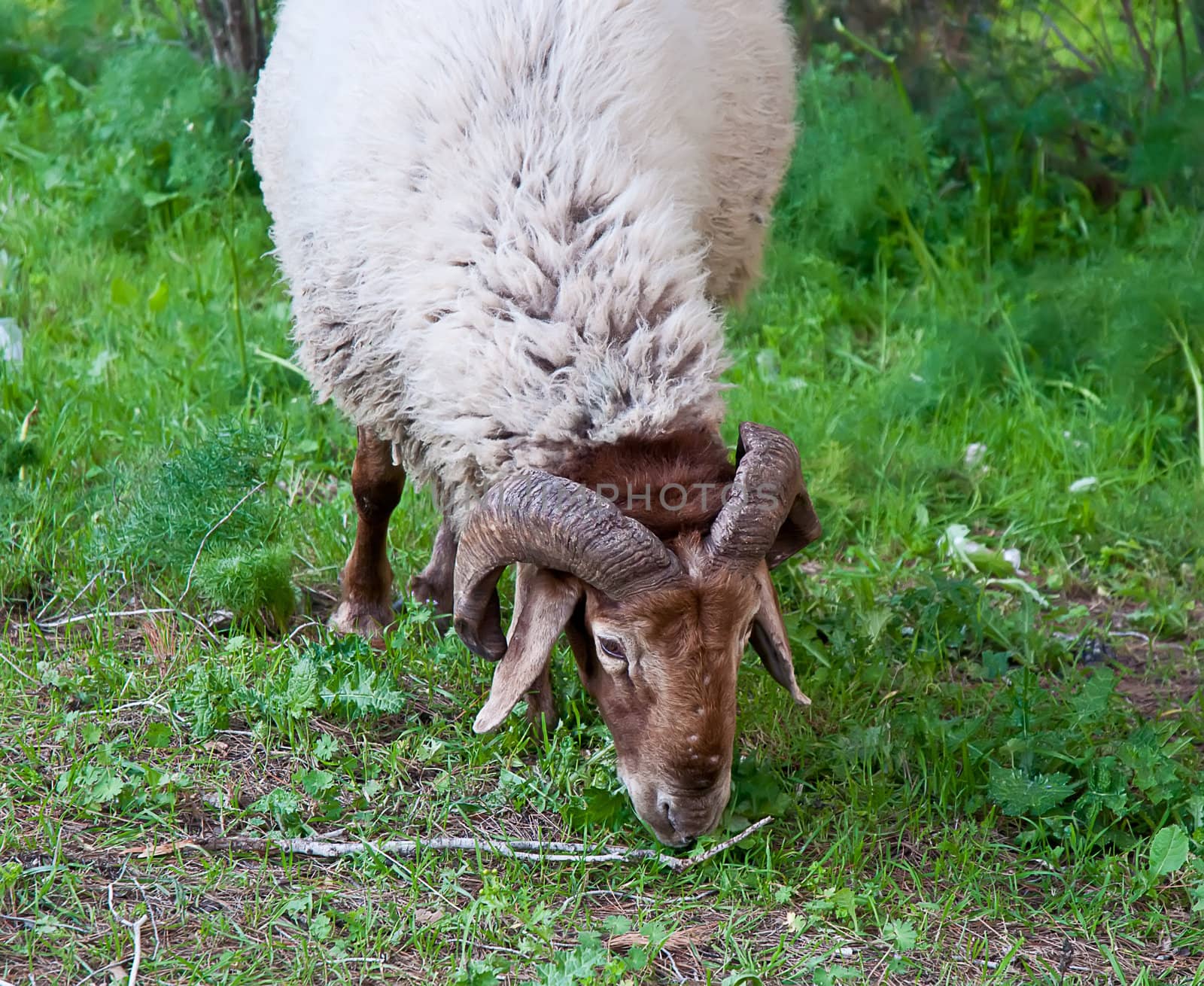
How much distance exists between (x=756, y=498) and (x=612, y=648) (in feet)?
1.53

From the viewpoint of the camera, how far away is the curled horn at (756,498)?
3.02 meters

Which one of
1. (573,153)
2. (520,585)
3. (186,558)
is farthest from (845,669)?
(186,558)

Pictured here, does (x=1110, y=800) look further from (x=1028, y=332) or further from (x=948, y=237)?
(x=948, y=237)

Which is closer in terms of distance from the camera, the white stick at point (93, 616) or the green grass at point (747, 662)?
the green grass at point (747, 662)

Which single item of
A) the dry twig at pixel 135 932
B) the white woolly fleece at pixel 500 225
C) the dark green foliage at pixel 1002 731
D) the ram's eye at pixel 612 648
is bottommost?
the dark green foliage at pixel 1002 731

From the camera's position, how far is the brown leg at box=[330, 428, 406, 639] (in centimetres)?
422

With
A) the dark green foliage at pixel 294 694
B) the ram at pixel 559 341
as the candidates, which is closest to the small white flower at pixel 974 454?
the ram at pixel 559 341

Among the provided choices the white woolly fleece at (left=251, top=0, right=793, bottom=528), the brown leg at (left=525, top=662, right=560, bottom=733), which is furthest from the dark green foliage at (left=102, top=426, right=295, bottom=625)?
the brown leg at (left=525, top=662, right=560, bottom=733)

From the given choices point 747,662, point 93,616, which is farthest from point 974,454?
point 93,616

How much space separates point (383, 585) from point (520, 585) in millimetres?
1188

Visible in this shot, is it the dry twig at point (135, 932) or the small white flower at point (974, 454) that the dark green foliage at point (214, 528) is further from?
the small white flower at point (974, 454)

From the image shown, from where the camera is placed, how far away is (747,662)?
162 inches

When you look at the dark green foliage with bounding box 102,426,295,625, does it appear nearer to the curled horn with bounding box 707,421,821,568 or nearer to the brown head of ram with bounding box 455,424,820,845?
the brown head of ram with bounding box 455,424,820,845

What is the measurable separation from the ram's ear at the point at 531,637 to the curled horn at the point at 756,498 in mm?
358
